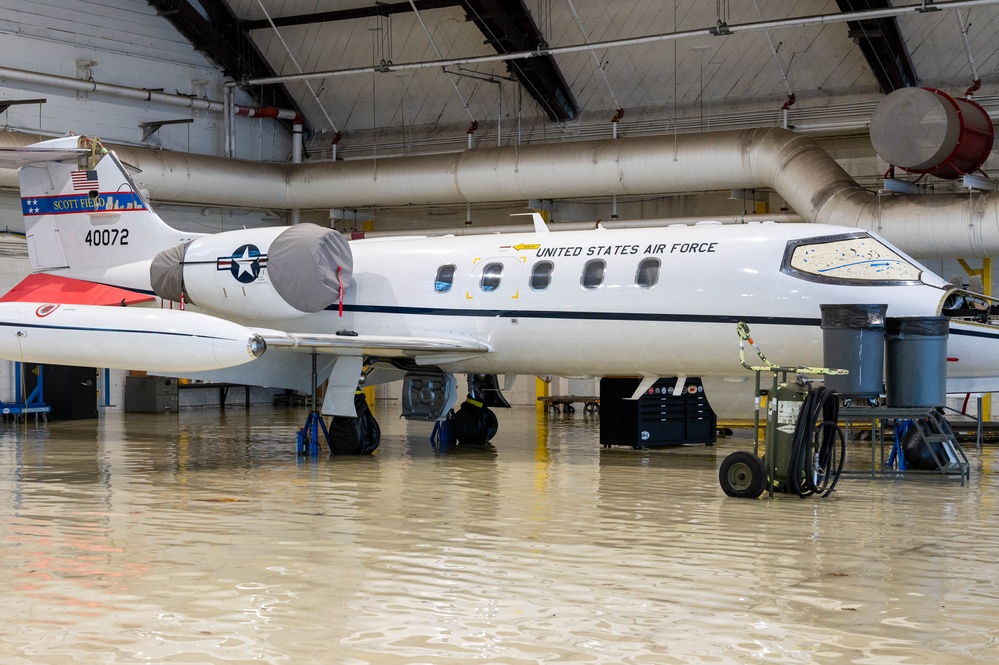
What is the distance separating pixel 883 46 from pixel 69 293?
15137mm

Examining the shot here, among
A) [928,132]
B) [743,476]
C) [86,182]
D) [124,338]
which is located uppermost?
[928,132]

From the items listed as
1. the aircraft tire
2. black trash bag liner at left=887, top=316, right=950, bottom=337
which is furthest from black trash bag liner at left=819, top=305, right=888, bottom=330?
the aircraft tire

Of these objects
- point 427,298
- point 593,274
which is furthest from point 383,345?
point 593,274

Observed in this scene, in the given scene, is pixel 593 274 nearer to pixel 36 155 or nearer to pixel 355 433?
pixel 355 433

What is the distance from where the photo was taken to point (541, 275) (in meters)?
14.4

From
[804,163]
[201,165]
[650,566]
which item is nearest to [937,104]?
[804,163]

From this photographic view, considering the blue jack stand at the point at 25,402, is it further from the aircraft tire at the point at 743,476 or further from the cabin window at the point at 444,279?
the aircraft tire at the point at 743,476

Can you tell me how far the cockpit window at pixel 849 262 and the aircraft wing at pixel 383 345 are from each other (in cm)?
424

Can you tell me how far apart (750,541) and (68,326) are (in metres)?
8.48

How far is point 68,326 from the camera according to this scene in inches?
511

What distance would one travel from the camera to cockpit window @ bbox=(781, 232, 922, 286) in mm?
12297

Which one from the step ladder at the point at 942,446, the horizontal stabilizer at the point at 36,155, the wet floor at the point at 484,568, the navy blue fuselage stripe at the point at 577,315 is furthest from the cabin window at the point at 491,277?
the horizontal stabilizer at the point at 36,155

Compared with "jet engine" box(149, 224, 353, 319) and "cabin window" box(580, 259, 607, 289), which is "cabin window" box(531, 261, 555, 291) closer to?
"cabin window" box(580, 259, 607, 289)

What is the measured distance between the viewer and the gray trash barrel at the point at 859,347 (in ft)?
37.0
